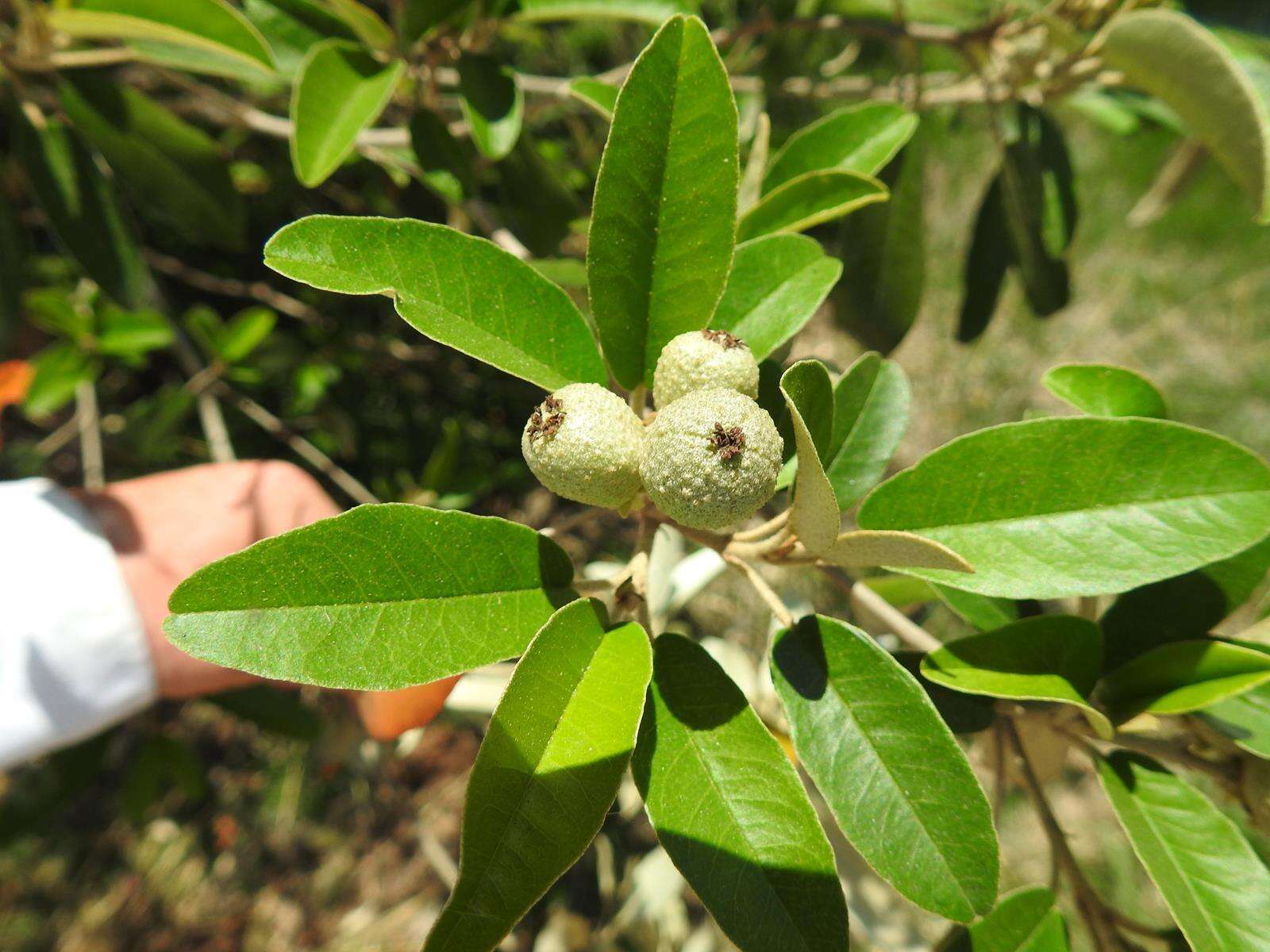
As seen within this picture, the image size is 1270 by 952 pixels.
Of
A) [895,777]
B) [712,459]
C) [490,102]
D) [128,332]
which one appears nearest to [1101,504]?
[895,777]

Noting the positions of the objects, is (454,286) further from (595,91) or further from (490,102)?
(490,102)

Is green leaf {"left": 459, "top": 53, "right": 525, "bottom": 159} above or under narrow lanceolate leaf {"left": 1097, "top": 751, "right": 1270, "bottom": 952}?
above

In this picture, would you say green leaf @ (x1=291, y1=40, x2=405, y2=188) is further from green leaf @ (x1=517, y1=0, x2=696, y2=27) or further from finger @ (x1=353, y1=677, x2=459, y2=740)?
finger @ (x1=353, y1=677, x2=459, y2=740)

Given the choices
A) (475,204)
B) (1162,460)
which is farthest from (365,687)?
(475,204)

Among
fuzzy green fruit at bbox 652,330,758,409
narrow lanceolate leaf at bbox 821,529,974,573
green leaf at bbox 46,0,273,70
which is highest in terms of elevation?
green leaf at bbox 46,0,273,70

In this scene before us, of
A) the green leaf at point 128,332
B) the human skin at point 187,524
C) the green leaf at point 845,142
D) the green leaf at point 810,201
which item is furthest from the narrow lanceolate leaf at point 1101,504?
the green leaf at point 128,332

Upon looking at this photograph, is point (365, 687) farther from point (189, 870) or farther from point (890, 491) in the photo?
point (189, 870)

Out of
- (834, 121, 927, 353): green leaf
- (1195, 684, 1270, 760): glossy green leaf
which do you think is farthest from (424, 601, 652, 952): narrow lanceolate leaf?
(834, 121, 927, 353): green leaf
